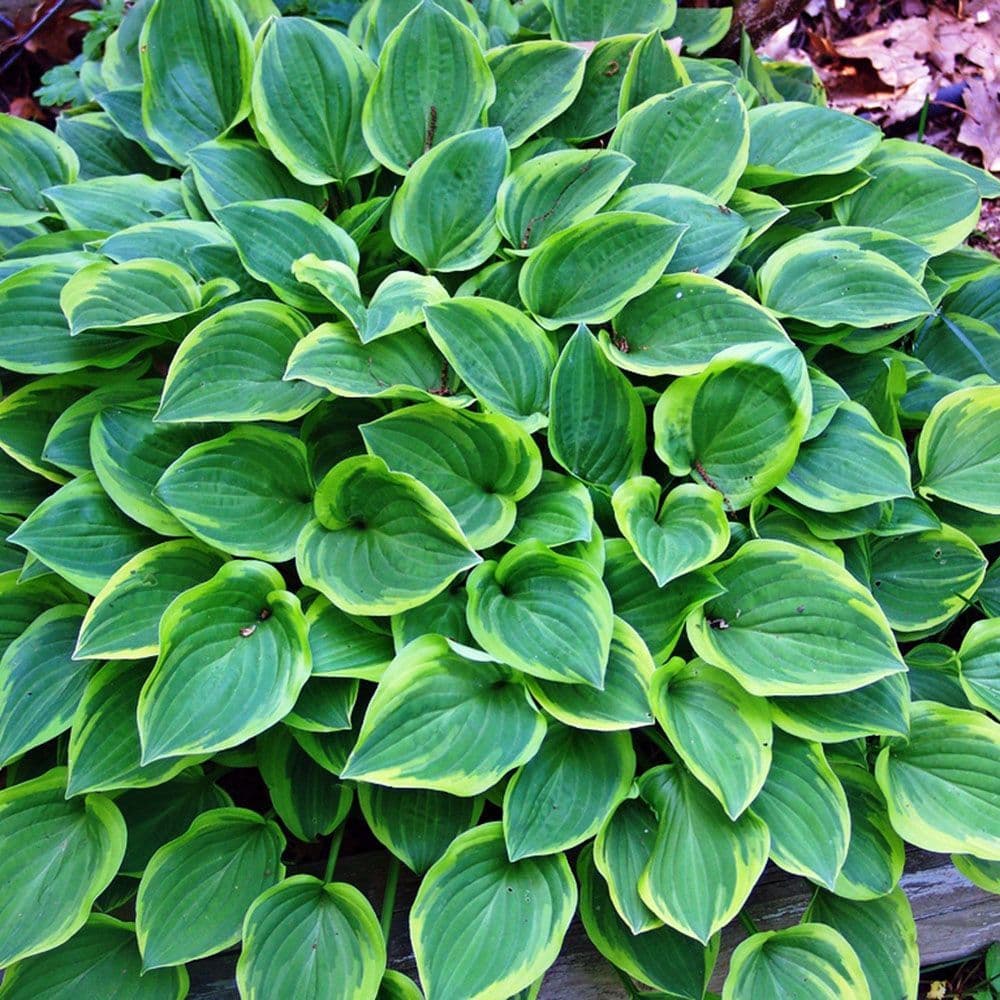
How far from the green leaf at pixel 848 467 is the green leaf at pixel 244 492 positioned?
0.87 metres

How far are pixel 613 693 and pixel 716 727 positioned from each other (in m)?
0.18

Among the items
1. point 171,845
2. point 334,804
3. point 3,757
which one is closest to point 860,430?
point 334,804

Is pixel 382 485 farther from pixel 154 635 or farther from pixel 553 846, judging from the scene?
pixel 553 846

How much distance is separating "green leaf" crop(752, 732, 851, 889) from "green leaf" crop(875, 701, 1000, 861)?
0.11 metres

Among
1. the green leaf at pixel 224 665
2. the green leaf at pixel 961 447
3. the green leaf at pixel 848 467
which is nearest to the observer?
the green leaf at pixel 224 665

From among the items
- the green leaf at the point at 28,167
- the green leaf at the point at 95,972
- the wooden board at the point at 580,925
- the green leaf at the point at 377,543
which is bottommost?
the wooden board at the point at 580,925

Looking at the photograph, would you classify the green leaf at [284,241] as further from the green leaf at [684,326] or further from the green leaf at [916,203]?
the green leaf at [916,203]

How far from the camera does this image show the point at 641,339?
157cm

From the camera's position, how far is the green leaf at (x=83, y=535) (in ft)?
4.57

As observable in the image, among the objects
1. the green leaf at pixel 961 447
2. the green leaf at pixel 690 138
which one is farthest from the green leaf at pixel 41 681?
the green leaf at pixel 961 447

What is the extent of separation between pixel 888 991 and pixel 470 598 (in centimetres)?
100

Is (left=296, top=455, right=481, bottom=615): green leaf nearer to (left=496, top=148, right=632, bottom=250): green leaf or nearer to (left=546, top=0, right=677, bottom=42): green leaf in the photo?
(left=496, top=148, right=632, bottom=250): green leaf

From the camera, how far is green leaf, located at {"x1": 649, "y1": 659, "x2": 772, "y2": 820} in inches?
50.8

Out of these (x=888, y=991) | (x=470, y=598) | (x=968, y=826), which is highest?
(x=470, y=598)
